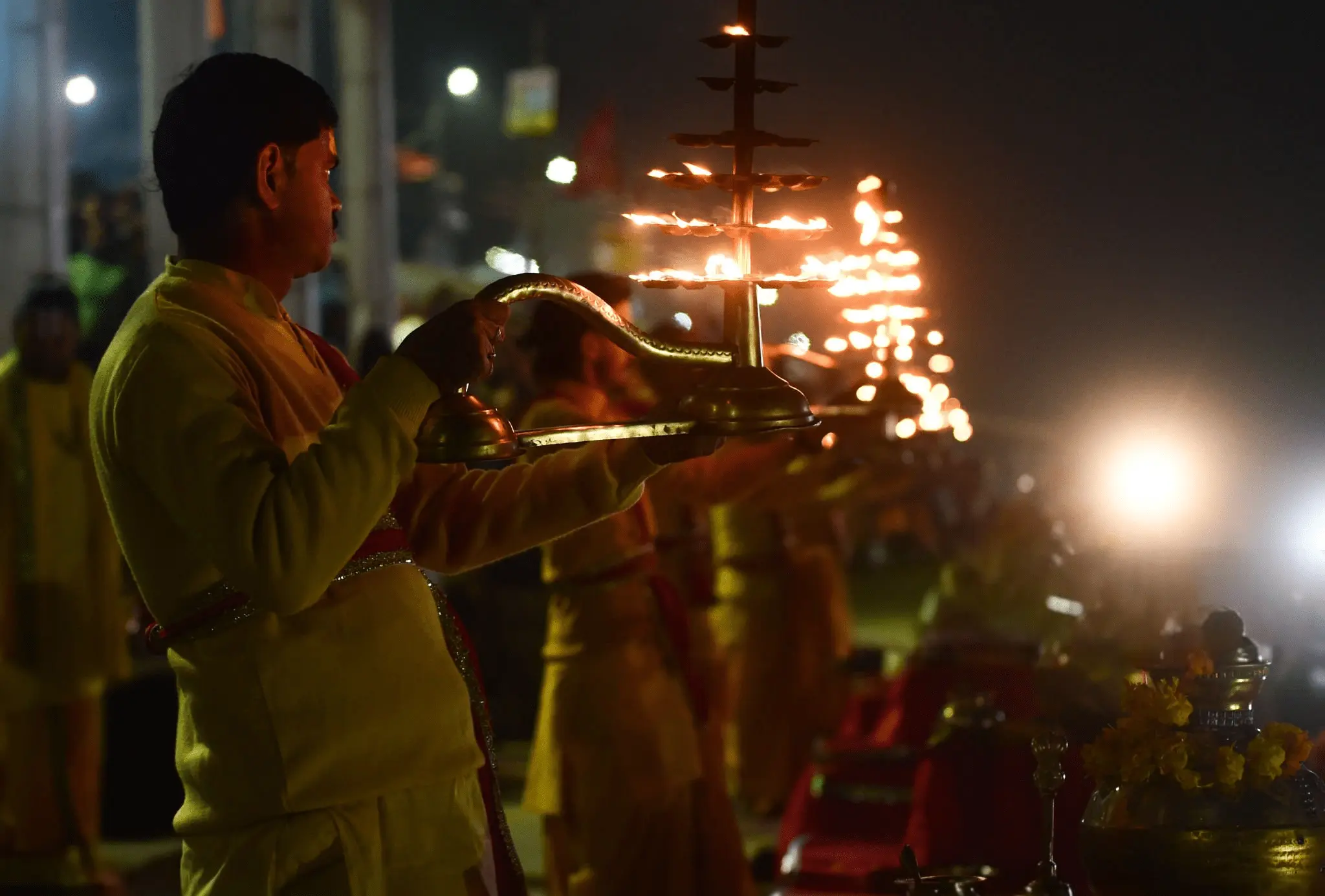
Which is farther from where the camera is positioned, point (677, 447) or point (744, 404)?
point (677, 447)

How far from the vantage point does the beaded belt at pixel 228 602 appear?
2.04 meters

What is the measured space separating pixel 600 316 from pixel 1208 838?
4.26ft

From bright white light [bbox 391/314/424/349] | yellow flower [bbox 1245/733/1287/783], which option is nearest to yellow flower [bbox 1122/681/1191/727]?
yellow flower [bbox 1245/733/1287/783]

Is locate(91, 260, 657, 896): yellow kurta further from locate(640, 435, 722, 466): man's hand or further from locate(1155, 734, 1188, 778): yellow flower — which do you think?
locate(1155, 734, 1188, 778): yellow flower

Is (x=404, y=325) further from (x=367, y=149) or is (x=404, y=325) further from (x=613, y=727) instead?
(x=613, y=727)

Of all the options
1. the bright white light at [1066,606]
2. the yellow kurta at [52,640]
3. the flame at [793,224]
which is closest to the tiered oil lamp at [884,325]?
the bright white light at [1066,606]

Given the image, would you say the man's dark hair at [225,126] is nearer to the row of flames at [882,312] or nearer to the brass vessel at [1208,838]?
the brass vessel at [1208,838]

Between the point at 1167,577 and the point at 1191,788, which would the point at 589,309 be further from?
the point at 1167,577

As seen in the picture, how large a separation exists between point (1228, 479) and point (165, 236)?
575 centimetres

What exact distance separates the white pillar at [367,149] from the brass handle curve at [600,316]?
1161 cm

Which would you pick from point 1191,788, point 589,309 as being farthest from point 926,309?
point 589,309

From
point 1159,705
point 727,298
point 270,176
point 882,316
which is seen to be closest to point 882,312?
point 882,316

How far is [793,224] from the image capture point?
2213 millimetres

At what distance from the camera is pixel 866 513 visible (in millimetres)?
19875
